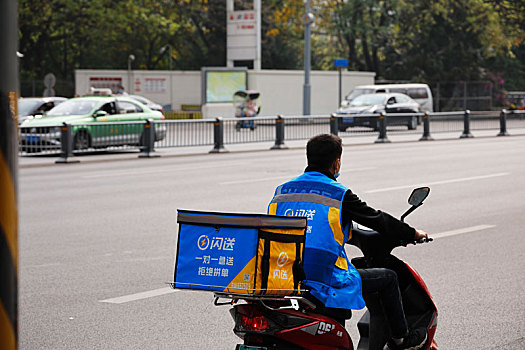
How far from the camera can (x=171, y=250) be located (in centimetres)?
877

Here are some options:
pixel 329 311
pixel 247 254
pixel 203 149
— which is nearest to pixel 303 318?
pixel 329 311

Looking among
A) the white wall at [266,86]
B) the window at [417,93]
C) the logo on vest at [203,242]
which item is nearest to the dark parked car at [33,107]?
the white wall at [266,86]

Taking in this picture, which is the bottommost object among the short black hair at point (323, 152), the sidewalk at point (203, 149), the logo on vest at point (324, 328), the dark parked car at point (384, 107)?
the sidewalk at point (203, 149)

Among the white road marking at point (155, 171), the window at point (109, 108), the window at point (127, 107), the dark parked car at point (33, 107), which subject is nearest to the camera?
the white road marking at point (155, 171)

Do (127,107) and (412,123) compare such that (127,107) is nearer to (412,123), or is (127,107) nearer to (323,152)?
(412,123)

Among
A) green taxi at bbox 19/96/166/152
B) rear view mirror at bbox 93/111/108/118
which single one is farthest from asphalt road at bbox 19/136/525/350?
rear view mirror at bbox 93/111/108/118

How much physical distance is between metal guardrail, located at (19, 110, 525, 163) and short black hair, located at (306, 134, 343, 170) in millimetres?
16554

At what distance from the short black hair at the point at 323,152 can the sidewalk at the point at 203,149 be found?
15538 millimetres

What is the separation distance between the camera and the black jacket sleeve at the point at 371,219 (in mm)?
4152

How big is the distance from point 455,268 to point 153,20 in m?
42.2

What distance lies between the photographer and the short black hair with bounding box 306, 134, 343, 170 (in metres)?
4.30

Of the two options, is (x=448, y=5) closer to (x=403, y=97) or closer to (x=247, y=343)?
(x=403, y=97)

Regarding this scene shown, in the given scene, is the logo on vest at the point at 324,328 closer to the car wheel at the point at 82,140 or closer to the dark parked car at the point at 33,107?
the car wheel at the point at 82,140

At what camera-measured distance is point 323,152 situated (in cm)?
431
